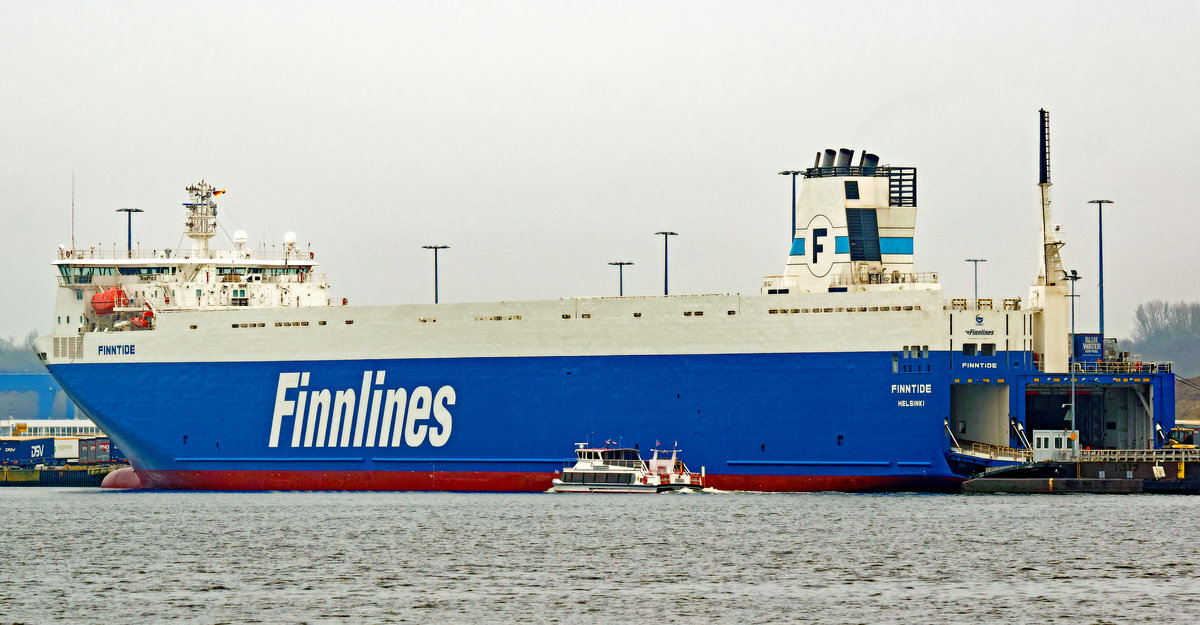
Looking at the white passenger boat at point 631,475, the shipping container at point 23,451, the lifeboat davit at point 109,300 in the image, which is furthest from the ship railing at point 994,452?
the shipping container at point 23,451

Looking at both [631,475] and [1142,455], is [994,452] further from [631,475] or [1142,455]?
[631,475]

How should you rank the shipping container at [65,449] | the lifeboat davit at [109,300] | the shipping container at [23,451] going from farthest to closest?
the shipping container at [65,449] → the shipping container at [23,451] → the lifeboat davit at [109,300]

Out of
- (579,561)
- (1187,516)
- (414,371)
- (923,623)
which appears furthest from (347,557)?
(1187,516)

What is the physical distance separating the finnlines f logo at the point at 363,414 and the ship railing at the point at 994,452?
14.7 meters

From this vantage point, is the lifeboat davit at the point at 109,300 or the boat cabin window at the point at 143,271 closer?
the lifeboat davit at the point at 109,300

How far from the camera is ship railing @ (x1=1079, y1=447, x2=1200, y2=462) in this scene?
1756 inches

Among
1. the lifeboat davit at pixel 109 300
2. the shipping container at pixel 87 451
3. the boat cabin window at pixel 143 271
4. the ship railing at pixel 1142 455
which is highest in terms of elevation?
the boat cabin window at pixel 143 271

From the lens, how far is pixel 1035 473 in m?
44.8

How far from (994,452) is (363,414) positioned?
1834 centimetres

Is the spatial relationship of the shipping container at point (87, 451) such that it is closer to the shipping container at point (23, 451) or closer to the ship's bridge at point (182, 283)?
the shipping container at point (23, 451)

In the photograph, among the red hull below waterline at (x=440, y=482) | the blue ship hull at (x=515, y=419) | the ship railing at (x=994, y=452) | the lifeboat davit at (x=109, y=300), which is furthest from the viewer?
the lifeboat davit at (x=109, y=300)

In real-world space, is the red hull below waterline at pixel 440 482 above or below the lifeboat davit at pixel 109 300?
below

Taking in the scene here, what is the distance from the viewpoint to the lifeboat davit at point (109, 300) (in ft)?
184

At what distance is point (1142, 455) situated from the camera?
44969mm
